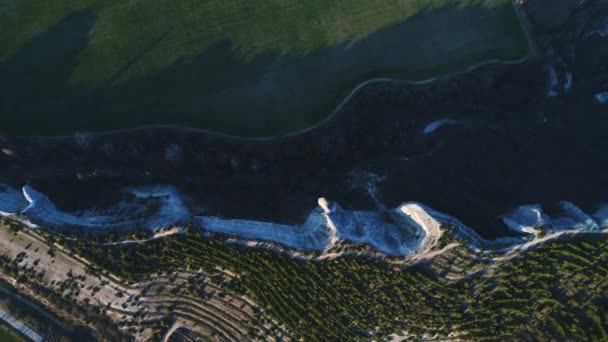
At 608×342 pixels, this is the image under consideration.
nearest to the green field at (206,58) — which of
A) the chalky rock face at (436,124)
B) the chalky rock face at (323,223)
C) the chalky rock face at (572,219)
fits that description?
the chalky rock face at (436,124)

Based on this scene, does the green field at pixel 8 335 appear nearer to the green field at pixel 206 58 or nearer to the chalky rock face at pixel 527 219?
the green field at pixel 206 58

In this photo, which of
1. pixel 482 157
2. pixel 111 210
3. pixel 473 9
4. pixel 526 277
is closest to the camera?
pixel 526 277

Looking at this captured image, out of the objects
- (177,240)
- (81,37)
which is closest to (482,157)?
(177,240)

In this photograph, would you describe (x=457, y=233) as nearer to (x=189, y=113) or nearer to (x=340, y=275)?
(x=340, y=275)

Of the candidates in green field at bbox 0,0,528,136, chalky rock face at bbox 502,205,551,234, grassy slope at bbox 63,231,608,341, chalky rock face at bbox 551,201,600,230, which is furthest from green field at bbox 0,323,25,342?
chalky rock face at bbox 551,201,600,230

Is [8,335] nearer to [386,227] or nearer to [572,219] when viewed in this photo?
[386,227]

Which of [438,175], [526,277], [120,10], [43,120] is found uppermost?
[120,10]
